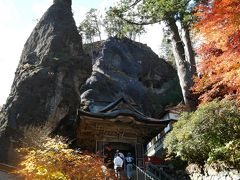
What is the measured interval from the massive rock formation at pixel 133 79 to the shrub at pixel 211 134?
905 inches

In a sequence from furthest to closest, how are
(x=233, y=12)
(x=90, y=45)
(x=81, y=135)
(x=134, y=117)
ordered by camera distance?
(x=90, y=45)
(x=81, y=135)
(x=134, y=117)
(x=233, y=12)

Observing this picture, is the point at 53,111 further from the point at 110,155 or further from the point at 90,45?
the point at 90,45

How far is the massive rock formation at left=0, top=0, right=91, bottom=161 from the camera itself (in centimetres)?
2416

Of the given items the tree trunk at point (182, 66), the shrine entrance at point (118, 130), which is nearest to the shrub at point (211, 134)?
the tree trunk at point (182, 66)

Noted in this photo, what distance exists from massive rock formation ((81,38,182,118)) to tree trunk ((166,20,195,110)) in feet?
65.1

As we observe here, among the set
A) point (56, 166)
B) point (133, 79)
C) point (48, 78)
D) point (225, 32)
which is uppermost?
point (133, 79)

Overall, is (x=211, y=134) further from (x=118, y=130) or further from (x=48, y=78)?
(x=48, y=78)

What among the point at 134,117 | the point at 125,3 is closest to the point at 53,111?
the point at 134,117

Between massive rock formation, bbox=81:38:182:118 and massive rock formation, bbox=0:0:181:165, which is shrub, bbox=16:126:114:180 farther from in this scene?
massive rock formation, bbox=81:38:182:118

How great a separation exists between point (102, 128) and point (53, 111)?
21.2 ft

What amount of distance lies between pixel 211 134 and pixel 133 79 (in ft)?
108

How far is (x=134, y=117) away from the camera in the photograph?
19.9m

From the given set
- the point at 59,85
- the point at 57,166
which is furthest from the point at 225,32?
the point at 59,85

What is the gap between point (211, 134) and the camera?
13.1 m
